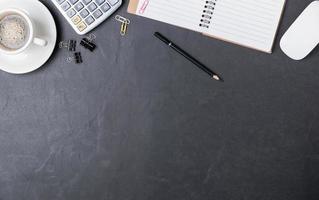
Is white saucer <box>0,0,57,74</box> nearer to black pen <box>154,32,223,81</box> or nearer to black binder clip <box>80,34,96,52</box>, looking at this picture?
black binder clip <box>80,34,96,52</box>

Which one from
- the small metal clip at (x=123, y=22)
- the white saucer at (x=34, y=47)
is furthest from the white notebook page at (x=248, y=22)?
the white saucer at (x=34, y=47)

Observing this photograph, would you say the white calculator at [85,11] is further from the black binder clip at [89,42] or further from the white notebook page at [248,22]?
the white notebook page at [248,22]

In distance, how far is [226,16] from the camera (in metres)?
0.75

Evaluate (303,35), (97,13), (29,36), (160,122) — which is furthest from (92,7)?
(303,35)

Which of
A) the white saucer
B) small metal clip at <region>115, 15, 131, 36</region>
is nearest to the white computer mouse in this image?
small metal clip at <region>115, 15, 131, 36</region>

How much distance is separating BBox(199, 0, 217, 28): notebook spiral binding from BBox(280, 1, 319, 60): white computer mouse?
129mm

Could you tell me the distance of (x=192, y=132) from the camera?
770 millimetres

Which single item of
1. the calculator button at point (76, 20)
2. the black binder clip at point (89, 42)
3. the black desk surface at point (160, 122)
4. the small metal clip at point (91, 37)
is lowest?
the black desk surface at point (160, 122)

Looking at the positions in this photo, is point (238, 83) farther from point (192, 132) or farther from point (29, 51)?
point (29, 51)

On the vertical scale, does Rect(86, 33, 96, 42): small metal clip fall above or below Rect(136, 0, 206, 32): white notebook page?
below

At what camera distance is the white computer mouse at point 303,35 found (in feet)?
2.43

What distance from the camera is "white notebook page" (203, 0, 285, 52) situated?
0.75 m

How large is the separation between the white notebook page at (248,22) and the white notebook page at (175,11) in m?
0.03

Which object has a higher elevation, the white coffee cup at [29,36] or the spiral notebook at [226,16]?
the spiral notebook at [226,16]
